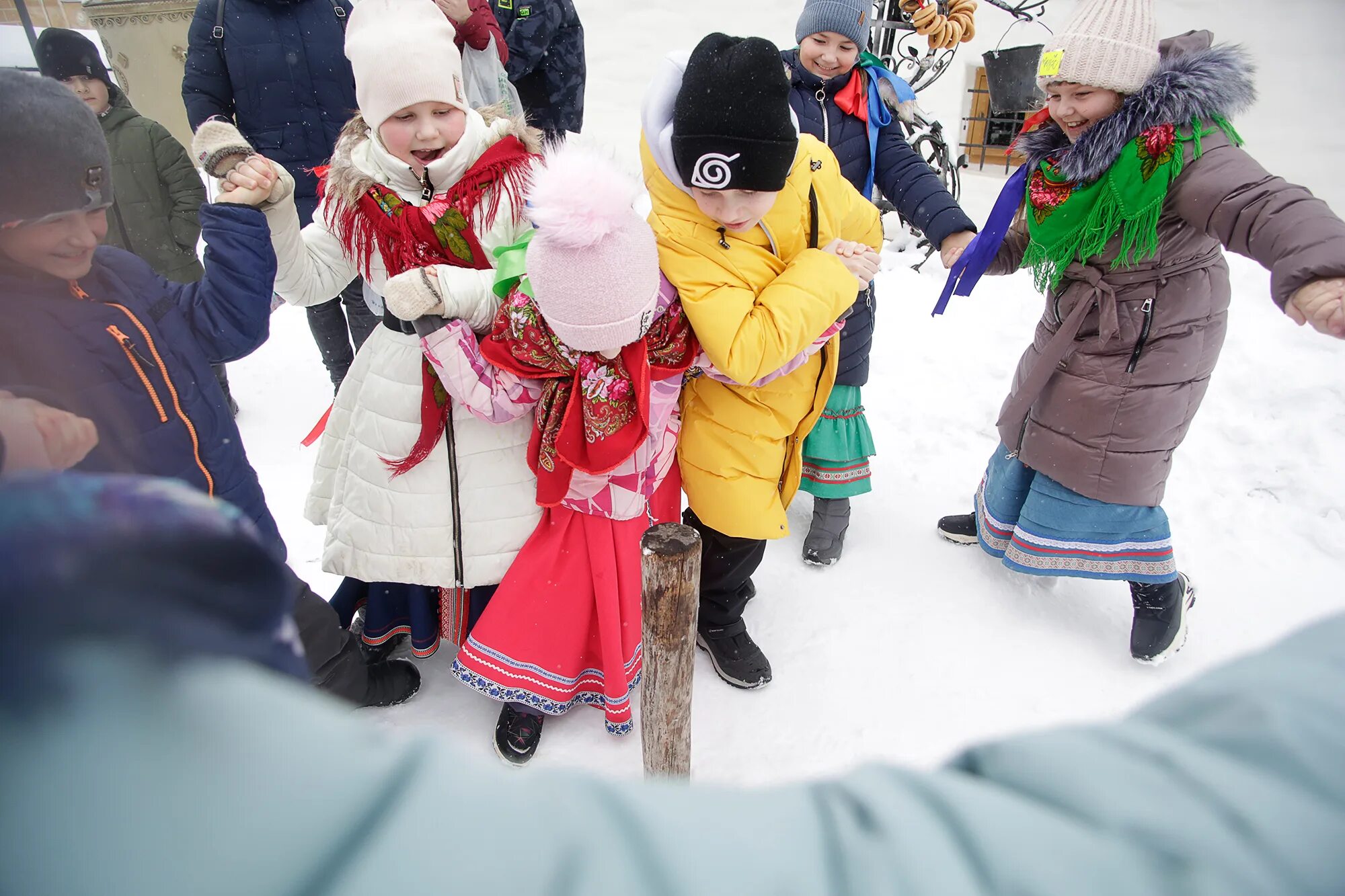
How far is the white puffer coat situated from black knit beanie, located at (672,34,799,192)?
1.55ft

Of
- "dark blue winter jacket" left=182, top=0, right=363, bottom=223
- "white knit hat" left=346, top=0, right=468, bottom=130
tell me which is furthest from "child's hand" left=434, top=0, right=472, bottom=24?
"white knit hat" left=346, top=0, right=468, bottom=130

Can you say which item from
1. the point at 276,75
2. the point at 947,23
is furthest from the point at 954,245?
the point at 276,75

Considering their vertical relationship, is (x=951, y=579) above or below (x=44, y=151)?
below

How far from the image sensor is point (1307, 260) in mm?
1419

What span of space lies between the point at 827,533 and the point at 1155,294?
A: 1.28m

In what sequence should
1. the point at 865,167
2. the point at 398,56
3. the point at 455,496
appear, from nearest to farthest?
the point at 398,56 → the point at 455,496 → the point at 865,167

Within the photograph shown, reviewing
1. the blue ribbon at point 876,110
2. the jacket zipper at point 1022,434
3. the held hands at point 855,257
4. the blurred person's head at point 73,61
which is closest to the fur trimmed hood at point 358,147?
the held hands at point 855,257

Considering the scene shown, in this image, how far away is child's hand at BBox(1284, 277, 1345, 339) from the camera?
1370 millimetres

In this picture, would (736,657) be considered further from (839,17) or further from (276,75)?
(276,75)

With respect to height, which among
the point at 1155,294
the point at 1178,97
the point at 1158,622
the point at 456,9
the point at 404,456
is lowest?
the point at 1158,622

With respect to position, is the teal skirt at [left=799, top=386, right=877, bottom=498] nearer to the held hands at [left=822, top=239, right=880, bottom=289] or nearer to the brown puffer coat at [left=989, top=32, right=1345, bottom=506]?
the brown puffer coat at [left=989, top=32, right=1345, bottom=506]

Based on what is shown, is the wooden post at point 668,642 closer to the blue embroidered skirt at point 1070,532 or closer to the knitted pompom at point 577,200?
the knitted pompom at point 577,200

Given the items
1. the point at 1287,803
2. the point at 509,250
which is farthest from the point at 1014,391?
the point at 1287,803

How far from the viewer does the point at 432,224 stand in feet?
5.27
